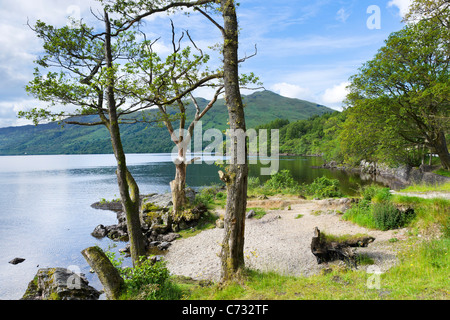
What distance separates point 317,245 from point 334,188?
20311mm

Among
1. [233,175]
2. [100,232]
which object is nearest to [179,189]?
[100,232]

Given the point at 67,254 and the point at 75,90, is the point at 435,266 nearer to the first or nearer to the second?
the point at 75,90

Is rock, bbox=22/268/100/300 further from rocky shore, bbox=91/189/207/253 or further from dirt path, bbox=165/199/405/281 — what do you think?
rocky shore, bbox=91/189/207/253

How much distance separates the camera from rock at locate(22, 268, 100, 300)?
8.55 meters

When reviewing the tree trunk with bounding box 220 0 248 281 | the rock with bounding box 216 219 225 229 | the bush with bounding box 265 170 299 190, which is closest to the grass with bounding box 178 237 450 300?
the tree trunk with bounding box 220 0 248 281

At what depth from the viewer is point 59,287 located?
28.2ft

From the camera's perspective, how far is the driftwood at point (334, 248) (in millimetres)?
10133

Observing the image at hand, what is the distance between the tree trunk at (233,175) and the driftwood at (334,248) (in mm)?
4142

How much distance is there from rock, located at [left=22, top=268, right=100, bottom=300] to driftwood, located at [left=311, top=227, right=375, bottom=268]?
779 cm

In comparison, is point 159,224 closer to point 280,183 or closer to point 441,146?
point 280,183

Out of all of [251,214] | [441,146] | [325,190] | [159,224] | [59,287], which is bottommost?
[159,224]

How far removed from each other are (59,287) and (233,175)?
6.20 m

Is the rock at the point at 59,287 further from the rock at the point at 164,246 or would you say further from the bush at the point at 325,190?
the bush at the point at 325,190
